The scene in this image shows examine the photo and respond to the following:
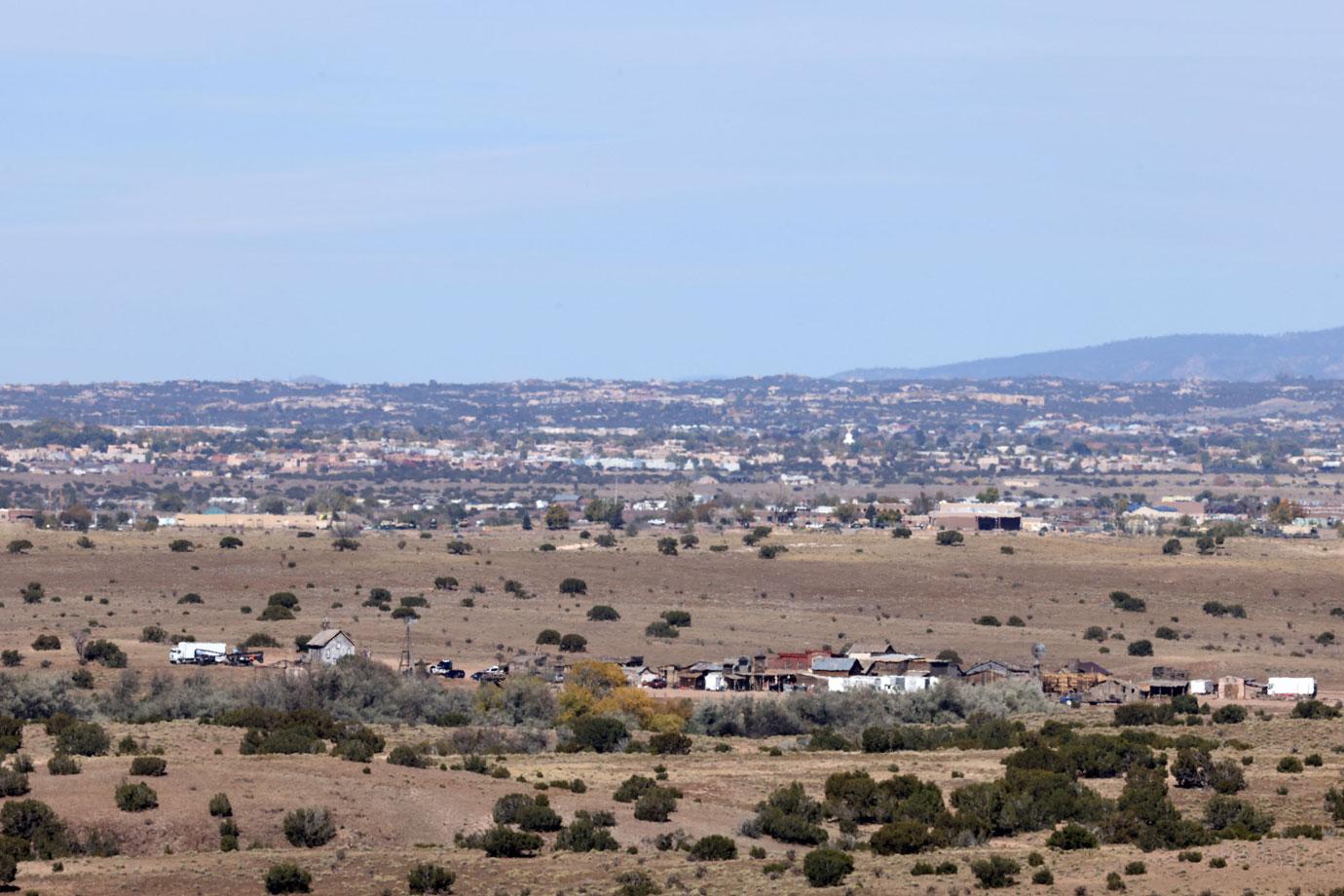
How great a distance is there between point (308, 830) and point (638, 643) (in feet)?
118

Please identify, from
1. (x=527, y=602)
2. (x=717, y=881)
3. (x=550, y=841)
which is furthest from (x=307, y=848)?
(x=527, y=602)

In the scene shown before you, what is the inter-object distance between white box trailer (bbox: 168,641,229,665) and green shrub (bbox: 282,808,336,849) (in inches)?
1015

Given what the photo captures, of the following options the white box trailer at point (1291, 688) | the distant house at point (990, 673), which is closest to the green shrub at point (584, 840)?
the distant house at point (990, 673)

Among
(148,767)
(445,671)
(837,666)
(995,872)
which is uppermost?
(148,767)

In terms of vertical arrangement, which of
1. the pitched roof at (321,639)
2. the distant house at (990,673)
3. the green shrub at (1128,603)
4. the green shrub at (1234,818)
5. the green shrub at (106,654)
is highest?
the green shrub at (1234,818)

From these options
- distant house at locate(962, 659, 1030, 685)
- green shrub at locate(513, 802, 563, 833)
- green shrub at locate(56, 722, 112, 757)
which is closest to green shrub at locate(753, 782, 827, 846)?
green shrub at locate(513, 802, 563, 833)

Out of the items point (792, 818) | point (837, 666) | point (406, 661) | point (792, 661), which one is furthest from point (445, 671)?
point (792, 818)

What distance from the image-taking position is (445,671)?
55469 millimetres

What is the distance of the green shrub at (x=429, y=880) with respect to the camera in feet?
88.9

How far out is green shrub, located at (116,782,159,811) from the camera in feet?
99.6

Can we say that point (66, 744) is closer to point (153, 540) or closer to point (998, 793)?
point (998, 793)

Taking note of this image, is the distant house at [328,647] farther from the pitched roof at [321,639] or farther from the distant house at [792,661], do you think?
the distant house at [792,661]

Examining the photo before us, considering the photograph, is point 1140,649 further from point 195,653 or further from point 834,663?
point 195,653

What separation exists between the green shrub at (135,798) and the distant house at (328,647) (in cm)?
2457
